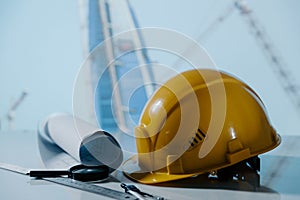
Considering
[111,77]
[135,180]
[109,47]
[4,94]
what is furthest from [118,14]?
[135,180]

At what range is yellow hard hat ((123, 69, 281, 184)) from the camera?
96 centimetres

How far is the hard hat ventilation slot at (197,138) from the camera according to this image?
96 cm

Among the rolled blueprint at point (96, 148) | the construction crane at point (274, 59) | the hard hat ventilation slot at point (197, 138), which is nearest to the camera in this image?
the hard hat ventilation slot at point (197, 138)

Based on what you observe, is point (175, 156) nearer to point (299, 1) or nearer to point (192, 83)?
point (192, 83)

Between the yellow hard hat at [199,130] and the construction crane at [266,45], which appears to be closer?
the yellow hard hat at [199,130]

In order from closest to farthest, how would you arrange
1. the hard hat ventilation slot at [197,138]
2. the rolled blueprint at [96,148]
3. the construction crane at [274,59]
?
the hard hat ventilation slot at [197,138] → the rolled blueprint at [96,148] → the construction crane at [274,59]

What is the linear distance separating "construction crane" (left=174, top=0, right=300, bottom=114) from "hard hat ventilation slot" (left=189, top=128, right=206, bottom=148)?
1176 mm

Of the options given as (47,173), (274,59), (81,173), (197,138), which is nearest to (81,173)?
(81,173)

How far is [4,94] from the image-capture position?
8.75ft

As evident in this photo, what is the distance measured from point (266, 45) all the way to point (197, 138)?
1.23 m

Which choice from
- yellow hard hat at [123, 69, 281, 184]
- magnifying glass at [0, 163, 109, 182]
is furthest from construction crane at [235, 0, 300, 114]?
magnifying glass at [0, 163, 109, 182]

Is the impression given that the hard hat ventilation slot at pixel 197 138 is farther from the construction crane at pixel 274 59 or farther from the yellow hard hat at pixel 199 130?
the construction crane at pixel 274 59

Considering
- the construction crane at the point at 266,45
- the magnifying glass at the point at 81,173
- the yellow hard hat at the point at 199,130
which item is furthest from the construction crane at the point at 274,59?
the magnifying glass at the point at 81,173

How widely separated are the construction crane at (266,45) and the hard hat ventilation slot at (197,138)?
1.18 m
